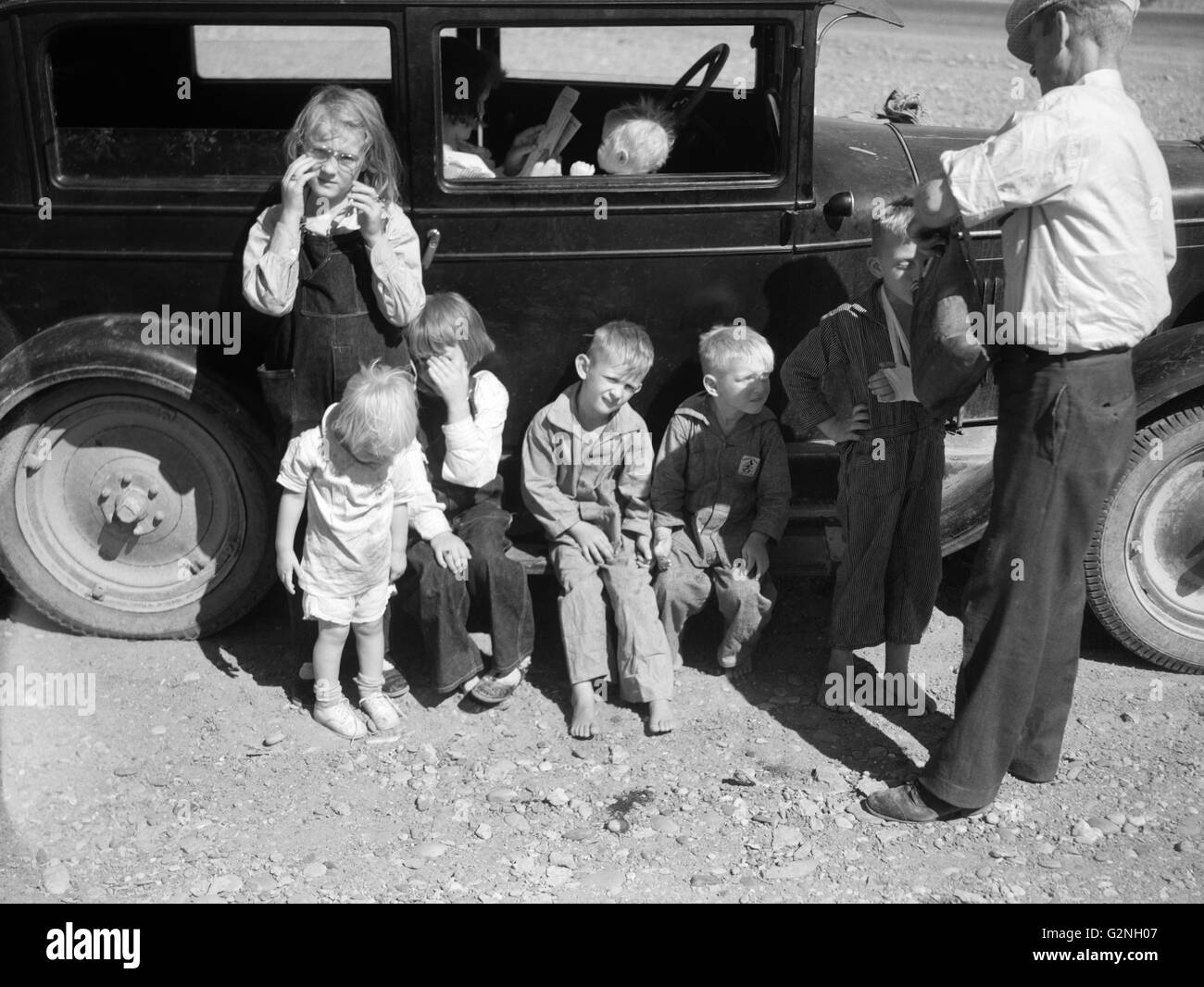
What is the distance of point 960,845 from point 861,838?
0.26m

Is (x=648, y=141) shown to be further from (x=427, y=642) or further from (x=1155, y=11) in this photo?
(x=1155, y=11)

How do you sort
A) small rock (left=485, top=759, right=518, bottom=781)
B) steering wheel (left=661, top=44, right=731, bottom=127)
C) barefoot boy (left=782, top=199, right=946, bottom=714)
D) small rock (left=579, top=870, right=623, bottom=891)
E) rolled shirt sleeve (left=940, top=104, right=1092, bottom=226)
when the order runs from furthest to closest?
steering wheel (left=661, top=44, right=731, bottom=127) → barefoot boy (left=782, top=199, right=946, bottom=714) → small rock (left=485, top=759, right=518, bottom=781) → small rock (left=579, top=870, right=623, bottom=891) → rolled shirt sleeve (left=940, top=104, right=1092, bottom=226)

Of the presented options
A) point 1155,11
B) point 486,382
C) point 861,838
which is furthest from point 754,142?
point 1155,11

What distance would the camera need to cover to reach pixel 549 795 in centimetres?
355

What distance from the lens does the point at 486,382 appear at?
3904 mm

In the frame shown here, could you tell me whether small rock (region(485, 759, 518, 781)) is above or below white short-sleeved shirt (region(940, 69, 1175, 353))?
below

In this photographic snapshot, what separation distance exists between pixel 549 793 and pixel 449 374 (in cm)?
125

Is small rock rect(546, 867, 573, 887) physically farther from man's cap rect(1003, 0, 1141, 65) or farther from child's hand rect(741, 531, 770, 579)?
man's cap rect(1003, 0, 1141, 65)

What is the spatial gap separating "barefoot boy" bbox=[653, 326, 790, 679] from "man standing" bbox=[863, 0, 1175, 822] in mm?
838

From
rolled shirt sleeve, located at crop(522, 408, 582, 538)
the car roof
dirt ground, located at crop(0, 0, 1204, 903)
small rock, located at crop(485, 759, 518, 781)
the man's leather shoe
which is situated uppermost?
the car roof

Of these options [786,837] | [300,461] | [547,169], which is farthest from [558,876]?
[547,169]

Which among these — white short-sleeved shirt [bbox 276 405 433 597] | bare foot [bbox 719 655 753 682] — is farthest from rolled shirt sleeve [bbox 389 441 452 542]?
bare foot [bbox 719 655 753 682]

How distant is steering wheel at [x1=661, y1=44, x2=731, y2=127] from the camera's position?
3.97 m

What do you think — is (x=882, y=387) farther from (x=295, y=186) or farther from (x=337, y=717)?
(x=337, y=717)
